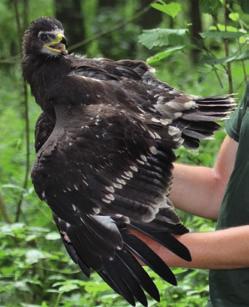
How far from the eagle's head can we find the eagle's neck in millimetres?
42

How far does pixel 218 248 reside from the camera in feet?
12.3

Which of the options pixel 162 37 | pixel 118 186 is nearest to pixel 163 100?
pixel 118 186

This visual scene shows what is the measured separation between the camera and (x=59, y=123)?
178 inches

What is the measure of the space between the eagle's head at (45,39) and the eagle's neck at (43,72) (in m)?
0.04

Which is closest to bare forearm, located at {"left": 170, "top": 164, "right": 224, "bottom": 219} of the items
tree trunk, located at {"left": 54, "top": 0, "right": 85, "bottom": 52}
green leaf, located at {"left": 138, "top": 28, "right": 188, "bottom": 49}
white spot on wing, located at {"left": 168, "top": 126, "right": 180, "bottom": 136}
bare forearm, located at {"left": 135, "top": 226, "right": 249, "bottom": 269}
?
white spot on wing, located at {"left": 168, "top": 126, "right": 180, "bottom": 136}

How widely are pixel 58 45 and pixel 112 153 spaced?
115 cm

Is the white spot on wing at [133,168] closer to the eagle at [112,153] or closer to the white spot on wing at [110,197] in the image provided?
the eagle at [112,153]

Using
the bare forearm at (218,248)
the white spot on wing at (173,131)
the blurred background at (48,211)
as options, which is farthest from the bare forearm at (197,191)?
the blurred background at (48,211)

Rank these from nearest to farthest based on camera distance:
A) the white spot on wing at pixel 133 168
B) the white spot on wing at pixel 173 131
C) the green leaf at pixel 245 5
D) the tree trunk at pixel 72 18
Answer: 1. the white spot on wing at pixel 133 168
2. the white spot on wing at pixel 173 131
3. the green leaf at pixel 245 5
4. the tree trunk at pixel 72 18

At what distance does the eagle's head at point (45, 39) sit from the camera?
5234 millimetres

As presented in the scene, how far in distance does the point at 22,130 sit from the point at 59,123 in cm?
678

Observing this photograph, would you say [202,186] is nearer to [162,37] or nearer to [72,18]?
[162,37]

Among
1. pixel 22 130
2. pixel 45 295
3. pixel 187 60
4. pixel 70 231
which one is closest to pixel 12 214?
pixel 45 295

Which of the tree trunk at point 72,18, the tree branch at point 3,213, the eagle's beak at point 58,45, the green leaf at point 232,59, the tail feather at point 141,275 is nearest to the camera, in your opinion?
the tail feather at point 141,275
